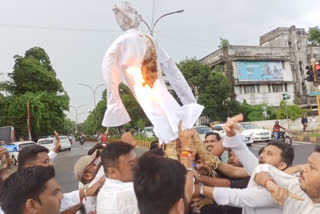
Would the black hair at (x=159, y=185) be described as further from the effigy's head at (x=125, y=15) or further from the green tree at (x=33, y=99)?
the green tree at (x=33, y=99)

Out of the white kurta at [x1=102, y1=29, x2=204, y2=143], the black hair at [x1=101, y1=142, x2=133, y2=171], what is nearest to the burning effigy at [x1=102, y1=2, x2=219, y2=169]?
the white kurta at [x1=102, y1=29, x2=204, y2=143]

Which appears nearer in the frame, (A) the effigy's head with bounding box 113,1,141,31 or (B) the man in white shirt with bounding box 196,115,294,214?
(B) the man in white shirt with bounding box 196,115,294,214

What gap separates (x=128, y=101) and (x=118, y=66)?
30.8m

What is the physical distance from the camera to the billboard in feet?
112

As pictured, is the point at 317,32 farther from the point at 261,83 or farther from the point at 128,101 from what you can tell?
the point at 128,101

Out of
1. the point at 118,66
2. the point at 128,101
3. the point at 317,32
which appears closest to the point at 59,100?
the point at 128,101

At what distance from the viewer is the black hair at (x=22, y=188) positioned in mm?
1784

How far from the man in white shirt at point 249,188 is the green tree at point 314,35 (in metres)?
49.2

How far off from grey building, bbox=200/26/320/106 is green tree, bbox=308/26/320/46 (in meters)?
7.12

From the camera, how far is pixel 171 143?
2.40m

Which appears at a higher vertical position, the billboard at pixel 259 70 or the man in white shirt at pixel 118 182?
the billboard at pixel 259 70

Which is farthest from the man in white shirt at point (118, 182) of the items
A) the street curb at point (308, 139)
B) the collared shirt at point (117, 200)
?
the street curb at point (308, 139)

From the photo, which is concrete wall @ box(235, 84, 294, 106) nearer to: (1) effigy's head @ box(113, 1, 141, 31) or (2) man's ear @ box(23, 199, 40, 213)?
(1) effigy's head @ box(113, 1, 141, 31)

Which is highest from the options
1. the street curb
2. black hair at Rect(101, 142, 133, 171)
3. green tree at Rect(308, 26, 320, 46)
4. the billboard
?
green tree at Rect(308, 26, 320, 46)
